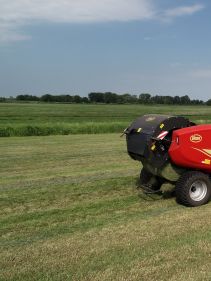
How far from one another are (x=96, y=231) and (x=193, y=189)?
6.59 feet

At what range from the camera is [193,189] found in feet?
23.8

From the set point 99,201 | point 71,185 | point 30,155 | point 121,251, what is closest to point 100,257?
point 121,251

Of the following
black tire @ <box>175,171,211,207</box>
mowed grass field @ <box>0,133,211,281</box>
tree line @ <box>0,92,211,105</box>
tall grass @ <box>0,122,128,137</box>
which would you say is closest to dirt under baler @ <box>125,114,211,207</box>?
black tire @ <box>175,171,211,207</box>

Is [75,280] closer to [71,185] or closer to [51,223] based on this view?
[51,223]

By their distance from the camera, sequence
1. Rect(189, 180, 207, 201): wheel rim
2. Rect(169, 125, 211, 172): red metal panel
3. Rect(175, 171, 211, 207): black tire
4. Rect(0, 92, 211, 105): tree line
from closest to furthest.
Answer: Rect(169, 125, 211, 172): red metal panel, Rect(175, 171, 211, 207): black tire, Rect(189, 180, 207, 201): wheel rim, Rect(0, 92, 211, 105): tree line

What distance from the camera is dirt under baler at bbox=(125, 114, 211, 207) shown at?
6973 millimetres

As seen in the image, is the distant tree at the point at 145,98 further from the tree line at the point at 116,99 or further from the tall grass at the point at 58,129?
the tall grass at the point at 58,129

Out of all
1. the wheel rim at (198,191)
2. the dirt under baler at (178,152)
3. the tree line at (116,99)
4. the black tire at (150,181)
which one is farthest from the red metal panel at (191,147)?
the tree line at (116,99)

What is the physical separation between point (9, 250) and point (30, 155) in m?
9.10

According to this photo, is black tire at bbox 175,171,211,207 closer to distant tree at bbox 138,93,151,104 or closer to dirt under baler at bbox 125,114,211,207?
dirt under baler at bbox 125,114,211,207

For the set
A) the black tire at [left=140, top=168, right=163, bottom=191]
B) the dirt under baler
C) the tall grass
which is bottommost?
the tall grass

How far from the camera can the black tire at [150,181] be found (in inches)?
315

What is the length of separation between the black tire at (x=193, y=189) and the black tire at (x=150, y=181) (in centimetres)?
85

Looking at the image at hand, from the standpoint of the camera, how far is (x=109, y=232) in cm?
585
